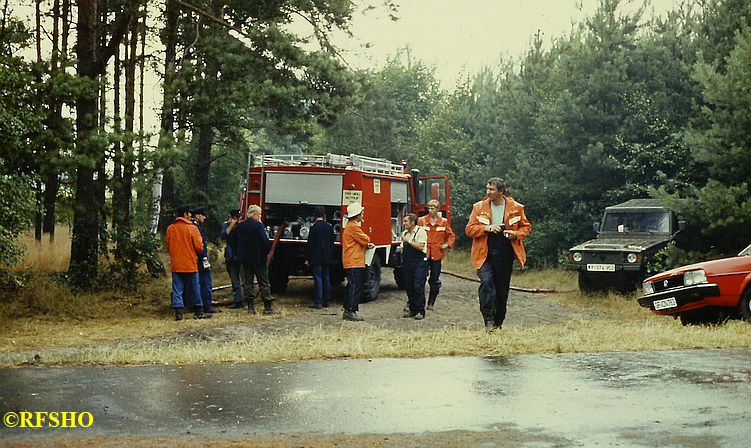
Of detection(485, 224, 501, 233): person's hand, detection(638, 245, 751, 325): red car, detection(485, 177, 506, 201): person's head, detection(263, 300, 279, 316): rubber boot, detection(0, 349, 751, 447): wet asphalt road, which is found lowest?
detection(263, 300, 279, 316): rubber boot

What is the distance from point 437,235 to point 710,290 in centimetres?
583

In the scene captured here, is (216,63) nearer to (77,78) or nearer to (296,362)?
(77,78)

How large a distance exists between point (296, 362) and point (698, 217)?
13.8 meters

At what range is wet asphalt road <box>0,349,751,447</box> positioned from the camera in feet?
21.8

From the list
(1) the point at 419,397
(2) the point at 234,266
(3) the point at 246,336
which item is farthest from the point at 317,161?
(1) the point at 419,397

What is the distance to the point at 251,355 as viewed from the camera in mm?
10203

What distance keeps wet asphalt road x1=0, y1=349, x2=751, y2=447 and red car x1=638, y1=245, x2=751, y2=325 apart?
375cm

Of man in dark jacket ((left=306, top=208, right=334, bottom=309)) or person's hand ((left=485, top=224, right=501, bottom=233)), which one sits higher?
person's hand ((left=485, top=224, right=501, bottom=233))

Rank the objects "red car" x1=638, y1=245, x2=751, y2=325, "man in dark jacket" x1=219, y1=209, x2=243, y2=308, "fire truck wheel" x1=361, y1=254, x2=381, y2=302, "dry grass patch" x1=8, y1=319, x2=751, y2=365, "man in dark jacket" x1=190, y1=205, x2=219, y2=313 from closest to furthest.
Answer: "dry grass patch" x1=8, y1=319, x2=751, y2=365 < "red car" x1=638, y1=245, x2=751, y2=325 < "man in dark jacket" x1=190, y1=205, x2=219, y2=313 < "man in dark jacket" x1=219, y1=209, x2=243, y2=308 < "fire truck wheel" x1=361, y1=254, x2=381, y2=302

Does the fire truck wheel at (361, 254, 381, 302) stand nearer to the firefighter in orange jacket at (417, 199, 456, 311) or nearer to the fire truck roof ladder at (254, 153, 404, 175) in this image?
the fire truck roof ladder at (254, 153, 404, 175)

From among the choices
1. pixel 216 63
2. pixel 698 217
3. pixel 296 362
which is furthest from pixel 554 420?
pixel 216 63

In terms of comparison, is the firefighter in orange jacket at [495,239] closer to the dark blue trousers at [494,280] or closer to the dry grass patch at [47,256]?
the dark blue trousers at [494,280]

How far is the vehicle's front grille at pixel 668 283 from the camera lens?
1406cm

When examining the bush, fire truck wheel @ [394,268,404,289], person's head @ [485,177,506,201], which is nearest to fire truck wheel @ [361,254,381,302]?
fire truck wheel @ [394,268,404,289]
